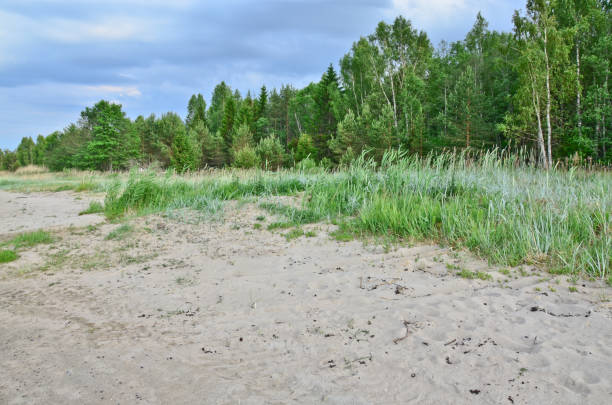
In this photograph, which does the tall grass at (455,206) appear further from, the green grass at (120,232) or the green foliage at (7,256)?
the green foliage at (7,256)

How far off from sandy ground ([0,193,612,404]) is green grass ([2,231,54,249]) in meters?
1.01

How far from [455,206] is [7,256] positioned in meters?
7.27

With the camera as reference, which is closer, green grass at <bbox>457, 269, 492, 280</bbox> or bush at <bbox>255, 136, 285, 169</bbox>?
green grass at <bbox>457, 269, 492, 280</bbox>

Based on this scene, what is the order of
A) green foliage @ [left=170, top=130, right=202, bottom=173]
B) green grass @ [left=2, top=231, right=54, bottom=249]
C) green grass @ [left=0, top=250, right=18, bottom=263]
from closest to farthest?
1. green grass @ [left=0, top=250, right=18, bottom=263]
2. green grass @ [left=2, top=231, right=54, bottom=249]
3. green foliage @ [left=170, top=130, right=202, bottom=173]

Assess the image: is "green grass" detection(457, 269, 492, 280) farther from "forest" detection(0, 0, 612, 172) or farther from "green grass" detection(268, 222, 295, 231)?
"forest" detection(0, 0, 612, 172)

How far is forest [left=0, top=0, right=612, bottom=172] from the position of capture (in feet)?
71.7

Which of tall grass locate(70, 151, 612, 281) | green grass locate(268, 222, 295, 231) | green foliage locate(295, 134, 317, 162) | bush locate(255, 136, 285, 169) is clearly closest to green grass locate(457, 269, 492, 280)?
tall grass locate(70, 151, 612, 281)

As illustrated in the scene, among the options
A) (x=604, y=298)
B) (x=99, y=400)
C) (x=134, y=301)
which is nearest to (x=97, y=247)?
(x=134, y=301)

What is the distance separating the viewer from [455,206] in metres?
6.04

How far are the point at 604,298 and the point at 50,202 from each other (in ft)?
46.5

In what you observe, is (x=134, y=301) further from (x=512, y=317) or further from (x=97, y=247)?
(x=512, y=317)

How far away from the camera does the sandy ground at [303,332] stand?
2.45m

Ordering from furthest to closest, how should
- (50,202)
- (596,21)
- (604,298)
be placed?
Answer: (596,21) → (50,202) → (604,298)

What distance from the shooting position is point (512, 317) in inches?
128
